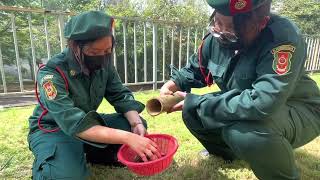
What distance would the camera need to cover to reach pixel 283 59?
192 cm

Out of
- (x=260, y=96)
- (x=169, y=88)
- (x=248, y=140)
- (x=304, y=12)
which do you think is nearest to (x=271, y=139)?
(x=248, y=140)

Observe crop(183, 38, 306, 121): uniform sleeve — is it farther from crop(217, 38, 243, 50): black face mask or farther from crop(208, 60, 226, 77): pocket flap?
crop(208, 60, 226, 77): pocket flap

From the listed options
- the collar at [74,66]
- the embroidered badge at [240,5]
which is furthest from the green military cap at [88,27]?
the embroidered badge at [240,5]

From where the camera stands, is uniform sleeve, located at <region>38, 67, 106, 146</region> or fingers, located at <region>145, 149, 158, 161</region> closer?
fingers, located at <region>145, 149, 158, 161</region>

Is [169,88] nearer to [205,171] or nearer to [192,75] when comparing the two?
[192,75]

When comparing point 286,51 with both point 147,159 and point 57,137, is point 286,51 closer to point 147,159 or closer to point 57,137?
point 147,159

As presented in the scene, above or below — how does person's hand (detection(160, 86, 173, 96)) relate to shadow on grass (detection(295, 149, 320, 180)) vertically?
above

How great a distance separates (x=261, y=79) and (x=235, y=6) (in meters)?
0.41

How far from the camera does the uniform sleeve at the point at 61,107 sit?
2.08 m

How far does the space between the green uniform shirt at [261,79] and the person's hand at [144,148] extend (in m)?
0.34

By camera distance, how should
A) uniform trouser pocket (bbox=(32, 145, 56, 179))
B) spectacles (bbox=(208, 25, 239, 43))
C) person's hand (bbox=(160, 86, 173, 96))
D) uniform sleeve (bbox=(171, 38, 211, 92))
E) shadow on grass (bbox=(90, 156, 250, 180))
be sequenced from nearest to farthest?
spectacles (bbox=(208, 25, 239, 43)), uniform trouser pocket (bbox=(32, 145, 56, 179)), person's hand (bbox=(160, 86, 173, 96)), shadow on grass (bbox=(90, 156, 250, 180)), uniform sleeve (bbox=(171, 38, 211, 92))

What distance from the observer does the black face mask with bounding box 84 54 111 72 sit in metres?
2.25

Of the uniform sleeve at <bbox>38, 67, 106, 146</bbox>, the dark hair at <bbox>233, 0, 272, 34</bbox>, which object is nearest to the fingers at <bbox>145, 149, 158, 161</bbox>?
Result: the uniform sleeve at <bbox>38, 67, 106, 146</bbox>

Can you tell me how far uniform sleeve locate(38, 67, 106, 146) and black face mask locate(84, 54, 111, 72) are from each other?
0.19m
